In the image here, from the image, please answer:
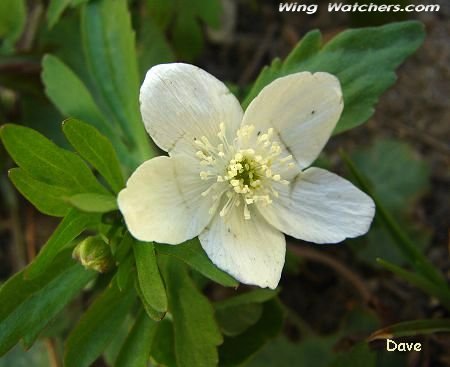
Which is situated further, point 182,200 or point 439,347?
point 439,347

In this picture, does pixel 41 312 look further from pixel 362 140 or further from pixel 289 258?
pixel 362 140

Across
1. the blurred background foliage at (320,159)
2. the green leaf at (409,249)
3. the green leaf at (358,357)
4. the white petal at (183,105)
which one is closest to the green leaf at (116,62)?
the blurred background foliage at (320,159)

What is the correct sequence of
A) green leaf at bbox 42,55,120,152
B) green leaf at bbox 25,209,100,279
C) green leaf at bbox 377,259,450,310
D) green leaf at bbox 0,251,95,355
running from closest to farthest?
1. green leaf at bbox 25,209,100,279
2. green leaf at bbox 0,251,95,355
3. green leaf at bbox 377,259,450,310
4. green leaf at bbox 42,55,120,152

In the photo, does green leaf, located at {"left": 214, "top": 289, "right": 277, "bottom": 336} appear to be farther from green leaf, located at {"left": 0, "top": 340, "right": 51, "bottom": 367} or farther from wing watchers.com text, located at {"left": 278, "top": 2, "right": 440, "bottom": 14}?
wing watchers.com text, located at {"left": 278, "top": 2, "right": 440, "bottom": 14}

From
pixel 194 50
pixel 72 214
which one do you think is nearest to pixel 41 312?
pixel 72 214

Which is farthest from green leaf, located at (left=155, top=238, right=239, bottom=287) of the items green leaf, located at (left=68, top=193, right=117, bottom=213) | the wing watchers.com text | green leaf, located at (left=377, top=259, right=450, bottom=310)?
the wing watchers.com text
